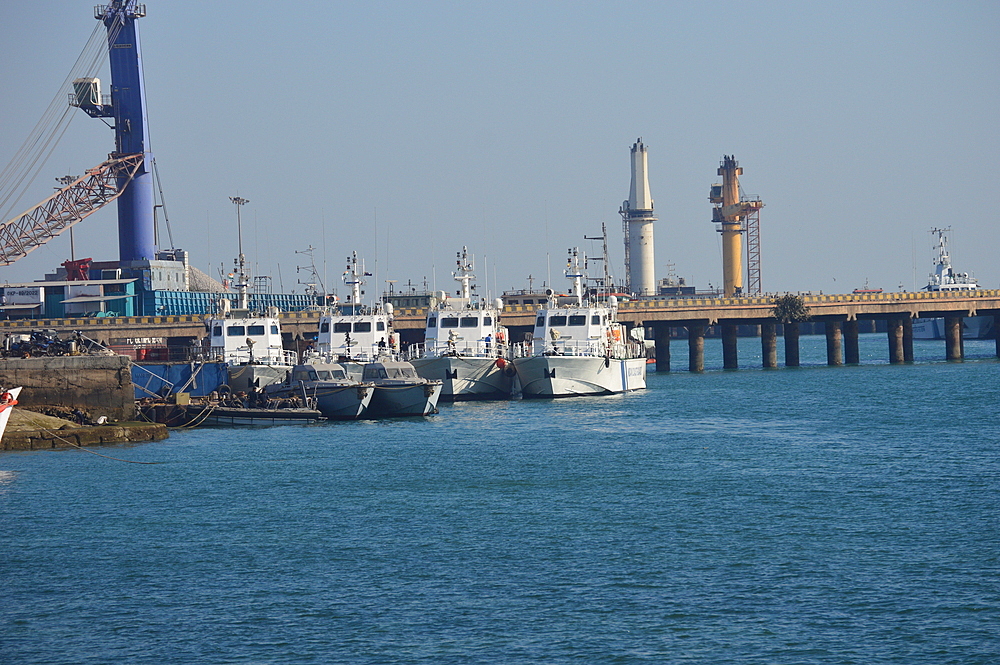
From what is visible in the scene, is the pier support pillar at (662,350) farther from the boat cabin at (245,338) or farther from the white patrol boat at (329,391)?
the white patrol boat at (329,391)

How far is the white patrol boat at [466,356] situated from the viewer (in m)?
67.8

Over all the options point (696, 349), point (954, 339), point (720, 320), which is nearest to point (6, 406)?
point (720, 320)

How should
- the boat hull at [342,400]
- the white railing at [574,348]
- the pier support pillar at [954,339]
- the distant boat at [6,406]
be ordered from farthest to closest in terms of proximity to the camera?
the pier support pillar at [954,339]
the white railing at [574,348]
the boat hull at [342,400]
the distant boat at [6,406]

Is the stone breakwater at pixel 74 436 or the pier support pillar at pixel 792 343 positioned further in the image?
the pier support pillar at pixel 792 343

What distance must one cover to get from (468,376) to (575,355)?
22.1ft

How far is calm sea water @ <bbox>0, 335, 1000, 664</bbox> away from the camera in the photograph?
21.4m

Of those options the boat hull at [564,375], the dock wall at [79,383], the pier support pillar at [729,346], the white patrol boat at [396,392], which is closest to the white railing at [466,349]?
the boat hull at [564,375]

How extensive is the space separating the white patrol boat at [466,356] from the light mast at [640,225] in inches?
3689

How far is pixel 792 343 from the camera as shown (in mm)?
103312

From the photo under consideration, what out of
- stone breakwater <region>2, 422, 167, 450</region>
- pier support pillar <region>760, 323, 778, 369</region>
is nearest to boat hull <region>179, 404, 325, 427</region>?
stone breakwater <region>2, 422, 167, 450</region>

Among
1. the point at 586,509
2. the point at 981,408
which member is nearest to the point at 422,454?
the point at 586,509

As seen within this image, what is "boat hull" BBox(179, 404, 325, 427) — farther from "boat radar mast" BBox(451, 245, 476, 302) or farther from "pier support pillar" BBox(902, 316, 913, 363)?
"pier support pillar" BBox(902, 316, 913, 363)

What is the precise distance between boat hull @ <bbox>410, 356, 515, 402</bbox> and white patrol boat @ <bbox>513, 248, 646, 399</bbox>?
1279 millimetres

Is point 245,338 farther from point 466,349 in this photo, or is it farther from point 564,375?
point 564,375
